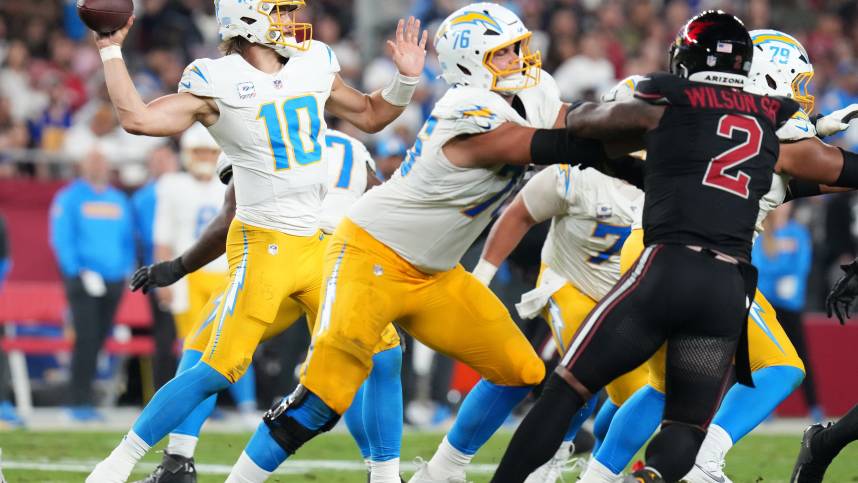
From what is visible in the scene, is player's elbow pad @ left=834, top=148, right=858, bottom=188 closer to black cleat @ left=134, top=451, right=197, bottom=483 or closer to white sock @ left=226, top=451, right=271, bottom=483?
white sock @ left=226, top=451, right=271, bottom=483

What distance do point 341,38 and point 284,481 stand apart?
9.07 meters

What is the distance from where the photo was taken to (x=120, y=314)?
434 inches

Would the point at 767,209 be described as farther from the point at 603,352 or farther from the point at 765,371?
the point at 603,352

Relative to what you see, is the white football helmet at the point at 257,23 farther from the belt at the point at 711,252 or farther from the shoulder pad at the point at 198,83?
the belt at the point at 711,252

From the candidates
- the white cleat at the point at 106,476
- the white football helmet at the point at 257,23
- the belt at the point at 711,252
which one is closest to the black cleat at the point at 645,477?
the belt at the point at 711,252

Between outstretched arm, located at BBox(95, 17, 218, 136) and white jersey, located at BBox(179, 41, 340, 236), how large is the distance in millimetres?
130

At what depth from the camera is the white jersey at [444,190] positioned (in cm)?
470

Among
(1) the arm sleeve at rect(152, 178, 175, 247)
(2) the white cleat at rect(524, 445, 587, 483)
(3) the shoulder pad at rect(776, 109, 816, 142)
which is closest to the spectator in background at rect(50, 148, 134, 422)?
(1) the arm sleeve at rect(152, 178, 175, 247)

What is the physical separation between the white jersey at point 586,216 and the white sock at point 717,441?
0.85 metres

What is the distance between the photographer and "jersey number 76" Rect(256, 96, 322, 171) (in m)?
5.39

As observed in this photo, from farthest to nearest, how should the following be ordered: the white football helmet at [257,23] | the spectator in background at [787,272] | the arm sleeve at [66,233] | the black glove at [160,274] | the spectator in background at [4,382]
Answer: the spectator in background at [787,272] → the arm sleeve at [66,233] → the spectator in background at [4,382] → the black glove at [160,274] → the white football helmet at [257,23]

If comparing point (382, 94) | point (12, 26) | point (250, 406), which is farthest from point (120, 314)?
point (382, 94)

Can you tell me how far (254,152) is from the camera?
5402 millimetres

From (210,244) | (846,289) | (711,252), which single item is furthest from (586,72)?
(711,252)
